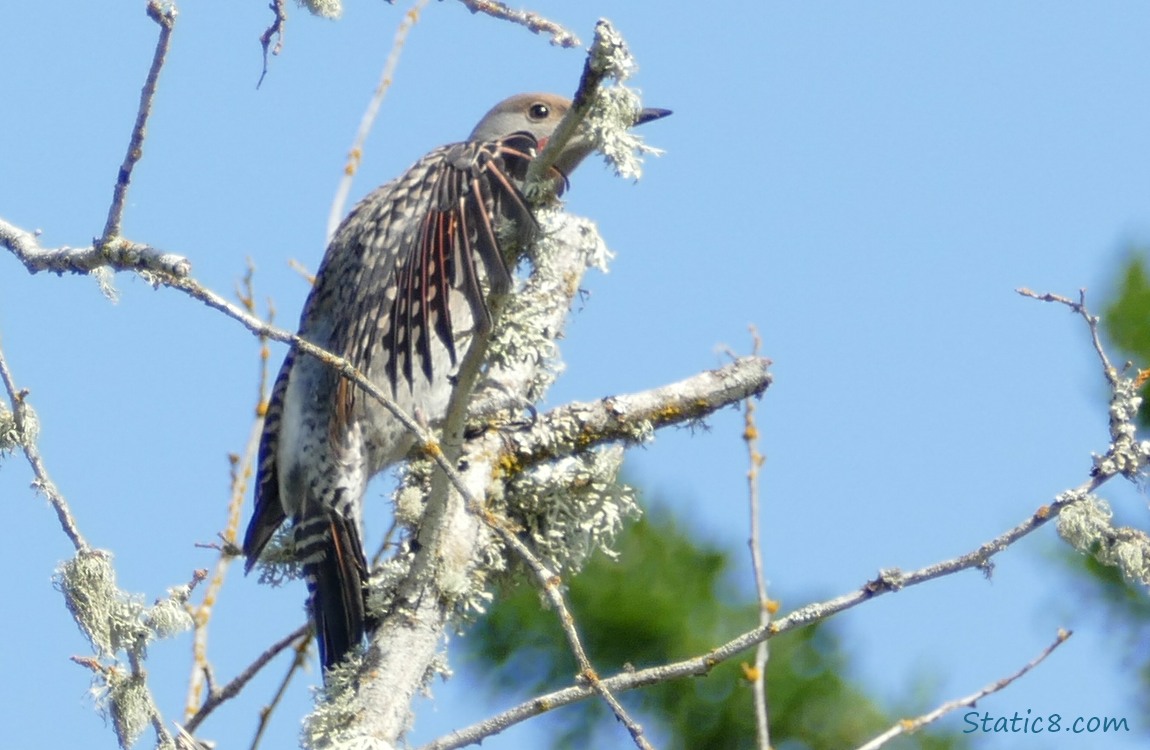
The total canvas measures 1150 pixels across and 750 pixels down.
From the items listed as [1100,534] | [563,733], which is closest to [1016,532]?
[1100,534]

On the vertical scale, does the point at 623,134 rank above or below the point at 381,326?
below

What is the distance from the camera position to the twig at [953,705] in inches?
110

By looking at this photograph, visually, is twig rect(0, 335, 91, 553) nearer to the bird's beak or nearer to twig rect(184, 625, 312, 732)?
twig rect(184, 625, 312, 732)

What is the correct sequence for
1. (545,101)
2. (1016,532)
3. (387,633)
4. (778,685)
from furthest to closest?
1. (545,101)
2. (778,685)
3. (387,633)
4. (1016,532)

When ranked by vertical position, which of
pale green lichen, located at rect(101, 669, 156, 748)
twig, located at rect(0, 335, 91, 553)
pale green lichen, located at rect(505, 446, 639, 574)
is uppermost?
pale green lichen, located at rect(505, 446, 639, 574)

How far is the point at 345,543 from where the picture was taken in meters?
3.92

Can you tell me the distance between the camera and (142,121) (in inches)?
93.0

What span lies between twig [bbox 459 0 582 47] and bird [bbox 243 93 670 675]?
0.38m

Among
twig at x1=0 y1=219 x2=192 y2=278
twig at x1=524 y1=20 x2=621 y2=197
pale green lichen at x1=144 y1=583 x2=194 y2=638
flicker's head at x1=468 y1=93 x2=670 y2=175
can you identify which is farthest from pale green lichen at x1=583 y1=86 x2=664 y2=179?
flicker's head at x1=468 y1=93 x2=670 y2=175

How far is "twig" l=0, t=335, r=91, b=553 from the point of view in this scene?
2.51 meters

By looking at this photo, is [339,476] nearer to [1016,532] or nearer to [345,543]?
[345,543]

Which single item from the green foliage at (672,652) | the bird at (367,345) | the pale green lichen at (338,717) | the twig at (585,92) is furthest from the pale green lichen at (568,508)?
the twig at (585,92)

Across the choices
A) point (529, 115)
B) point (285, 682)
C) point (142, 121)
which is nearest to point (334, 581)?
point (285, 682)

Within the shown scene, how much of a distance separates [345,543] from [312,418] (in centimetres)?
47
